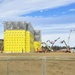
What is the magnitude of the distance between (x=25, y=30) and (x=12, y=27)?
4.29 metres

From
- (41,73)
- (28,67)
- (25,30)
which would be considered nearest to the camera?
(41,73)

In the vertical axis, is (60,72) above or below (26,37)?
below

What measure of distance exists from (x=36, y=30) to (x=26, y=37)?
37263 mm

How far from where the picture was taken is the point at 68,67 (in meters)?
17.3

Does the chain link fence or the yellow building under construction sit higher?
the yellow building under construction

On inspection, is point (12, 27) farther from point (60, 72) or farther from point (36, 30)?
point (60, 72)

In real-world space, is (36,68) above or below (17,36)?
below

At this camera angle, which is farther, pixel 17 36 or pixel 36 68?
pixel 17 36

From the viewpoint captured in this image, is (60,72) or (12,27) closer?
(60,72)

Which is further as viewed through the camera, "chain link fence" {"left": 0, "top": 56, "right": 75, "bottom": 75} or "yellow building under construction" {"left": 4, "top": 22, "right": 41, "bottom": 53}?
"yellow building under construction" {"left": 4, "top": 22, "right": 41, "bottom": 53}

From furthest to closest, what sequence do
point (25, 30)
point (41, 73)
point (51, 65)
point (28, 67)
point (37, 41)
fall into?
point (37, 41) → point (25, 30) → point (51, 65) → point (28, 67) → point (41, 73)

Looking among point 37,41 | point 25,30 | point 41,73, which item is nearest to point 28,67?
point 41,73

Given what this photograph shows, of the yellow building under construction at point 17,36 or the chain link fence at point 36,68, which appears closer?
the chain link fence at point 36,68

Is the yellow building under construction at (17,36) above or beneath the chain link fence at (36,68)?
above
